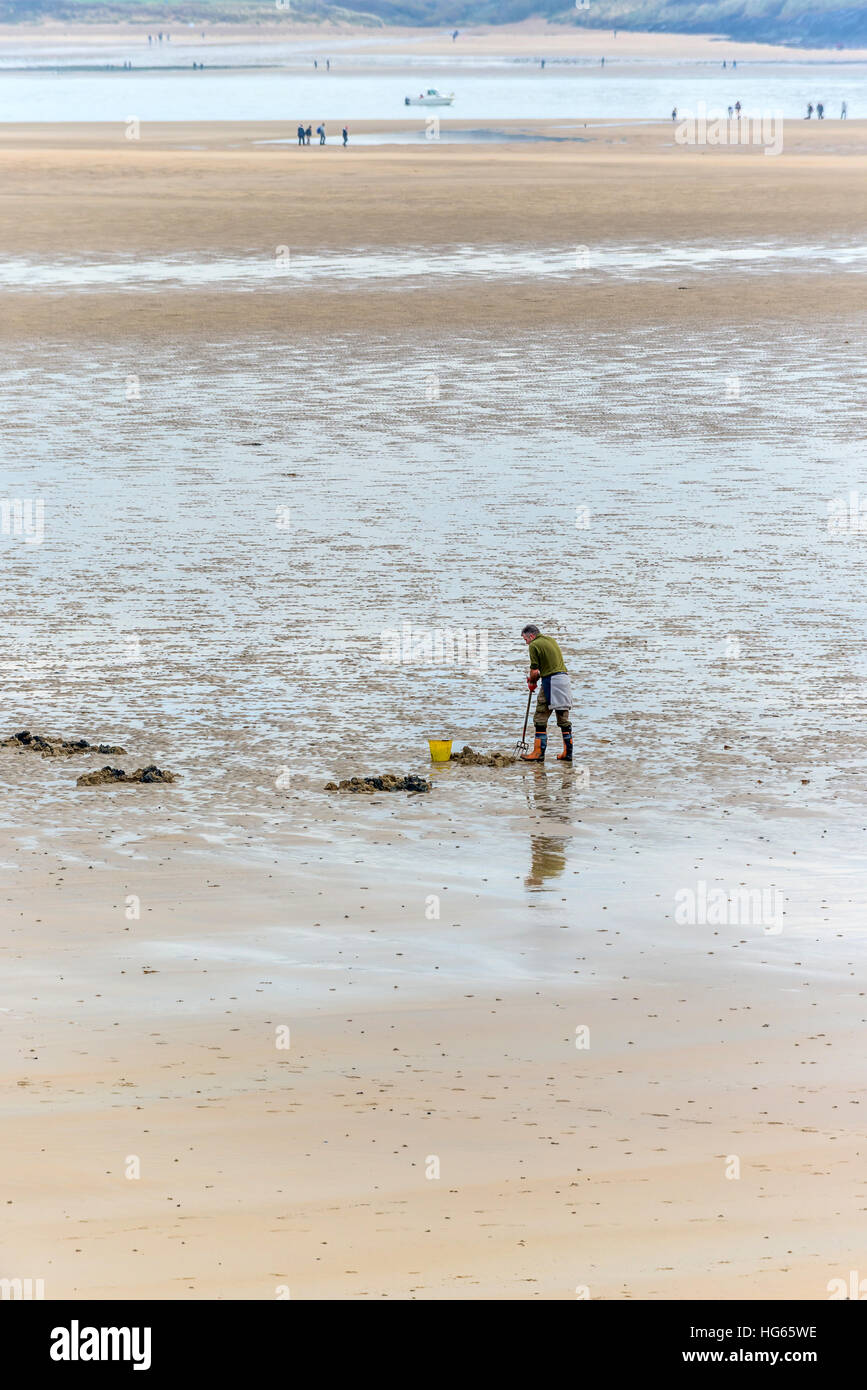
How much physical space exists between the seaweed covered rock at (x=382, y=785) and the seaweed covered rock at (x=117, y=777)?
44.1 inches

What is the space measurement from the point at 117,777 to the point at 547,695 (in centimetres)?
302

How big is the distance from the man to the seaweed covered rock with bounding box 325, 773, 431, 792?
3.55 feet

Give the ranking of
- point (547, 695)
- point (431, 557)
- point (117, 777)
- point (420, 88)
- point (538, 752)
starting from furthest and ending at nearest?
point (420, 88), point (431, 557), point (547, 695), point (538, 752), point (117, 777)

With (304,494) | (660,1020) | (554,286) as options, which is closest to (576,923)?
(660,1020)

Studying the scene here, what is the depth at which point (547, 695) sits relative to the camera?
13898 millimetres

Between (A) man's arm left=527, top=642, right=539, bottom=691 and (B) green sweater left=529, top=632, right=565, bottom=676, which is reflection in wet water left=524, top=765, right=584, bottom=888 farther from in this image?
(B) green sweater left=529, top=632, right=565, bottom=676

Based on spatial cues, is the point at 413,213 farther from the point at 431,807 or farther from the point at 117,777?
the point at 431,807

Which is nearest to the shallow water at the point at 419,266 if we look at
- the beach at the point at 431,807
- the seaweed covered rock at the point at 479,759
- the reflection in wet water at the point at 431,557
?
the beach at the point at 431,807

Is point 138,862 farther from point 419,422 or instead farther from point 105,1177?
point 419,422

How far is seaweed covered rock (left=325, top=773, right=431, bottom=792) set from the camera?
12977mm

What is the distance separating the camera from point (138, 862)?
11508 mm

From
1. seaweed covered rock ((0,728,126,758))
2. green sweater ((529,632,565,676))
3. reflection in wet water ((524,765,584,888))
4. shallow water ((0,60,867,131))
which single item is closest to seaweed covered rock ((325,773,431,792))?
reflection in wet water ((524,765,584,888))

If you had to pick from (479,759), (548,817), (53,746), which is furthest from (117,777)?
(548,817)

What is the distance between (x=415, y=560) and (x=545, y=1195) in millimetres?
12231
